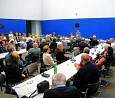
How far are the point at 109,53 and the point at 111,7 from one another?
1010cm

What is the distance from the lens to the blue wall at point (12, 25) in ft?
49.4

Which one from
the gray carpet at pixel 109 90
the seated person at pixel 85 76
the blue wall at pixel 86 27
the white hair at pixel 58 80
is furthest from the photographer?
the blue wall at pixel 86 27

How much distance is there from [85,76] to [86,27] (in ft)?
42.3

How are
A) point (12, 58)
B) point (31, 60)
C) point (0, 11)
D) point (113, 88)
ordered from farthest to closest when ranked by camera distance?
Answer: point (0, 11)
point (31, 60)
point (113, 88)
point (12, 58)

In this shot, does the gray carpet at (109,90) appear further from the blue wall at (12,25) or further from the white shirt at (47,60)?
the blue wall at (12,25)

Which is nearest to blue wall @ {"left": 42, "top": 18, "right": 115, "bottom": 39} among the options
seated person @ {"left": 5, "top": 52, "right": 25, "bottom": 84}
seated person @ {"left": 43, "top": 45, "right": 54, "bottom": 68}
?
seated person @ {"left": 43, "top": 45, "right": 54, "bottom": 68}

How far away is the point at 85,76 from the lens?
377 cm

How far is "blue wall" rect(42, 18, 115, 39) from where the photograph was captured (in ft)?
49.4

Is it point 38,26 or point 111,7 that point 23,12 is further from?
point 111,7

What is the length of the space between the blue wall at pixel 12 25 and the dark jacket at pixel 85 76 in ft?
40.5

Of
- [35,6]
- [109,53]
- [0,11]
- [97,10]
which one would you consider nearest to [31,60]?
[109,53]

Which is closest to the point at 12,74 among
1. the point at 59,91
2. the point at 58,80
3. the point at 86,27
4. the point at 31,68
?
the point at 31,68

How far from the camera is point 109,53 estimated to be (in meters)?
6.08

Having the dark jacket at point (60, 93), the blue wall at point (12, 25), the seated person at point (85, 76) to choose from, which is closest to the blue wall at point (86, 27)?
the blue wall at point (12, 25)
